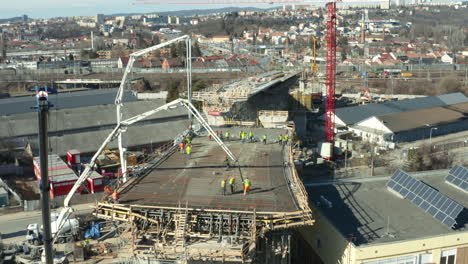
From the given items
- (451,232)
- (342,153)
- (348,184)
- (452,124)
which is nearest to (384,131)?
(342,153)

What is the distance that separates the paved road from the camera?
20.7 metres

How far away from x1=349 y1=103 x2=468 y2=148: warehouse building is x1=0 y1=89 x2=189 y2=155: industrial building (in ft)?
48.8

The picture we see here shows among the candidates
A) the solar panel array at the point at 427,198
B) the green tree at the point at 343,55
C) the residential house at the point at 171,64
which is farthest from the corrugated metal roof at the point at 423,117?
the green tree at the point at 343,55

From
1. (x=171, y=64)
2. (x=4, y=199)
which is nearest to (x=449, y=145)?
(x=4, y=199)

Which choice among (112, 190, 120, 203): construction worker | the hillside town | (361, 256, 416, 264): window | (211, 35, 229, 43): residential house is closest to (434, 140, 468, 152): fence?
the hillside town

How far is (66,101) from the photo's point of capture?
146 feet

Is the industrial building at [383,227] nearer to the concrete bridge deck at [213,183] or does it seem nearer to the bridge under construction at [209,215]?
the bridge under construction at [209,215]

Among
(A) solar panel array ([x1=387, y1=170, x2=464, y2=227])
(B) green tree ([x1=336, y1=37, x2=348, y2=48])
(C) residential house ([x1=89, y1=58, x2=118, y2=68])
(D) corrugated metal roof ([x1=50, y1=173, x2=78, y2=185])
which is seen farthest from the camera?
(B) green tree ([x1=336, y1=37, x2=348, y2=48])

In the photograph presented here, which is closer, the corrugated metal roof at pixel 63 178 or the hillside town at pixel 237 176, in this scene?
the hillside town at pixel 237 176

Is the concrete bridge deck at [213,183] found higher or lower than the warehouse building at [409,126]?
higher

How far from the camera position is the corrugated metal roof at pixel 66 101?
133ft

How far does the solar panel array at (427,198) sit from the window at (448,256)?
0.87 m

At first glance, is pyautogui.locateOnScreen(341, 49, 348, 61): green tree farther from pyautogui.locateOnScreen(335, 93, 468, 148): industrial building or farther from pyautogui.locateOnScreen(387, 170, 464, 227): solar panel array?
pyautogui.locateOnScreen(387, 170, 464, 227): solar panel array

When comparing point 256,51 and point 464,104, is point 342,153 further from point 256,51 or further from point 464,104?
point 256,51
